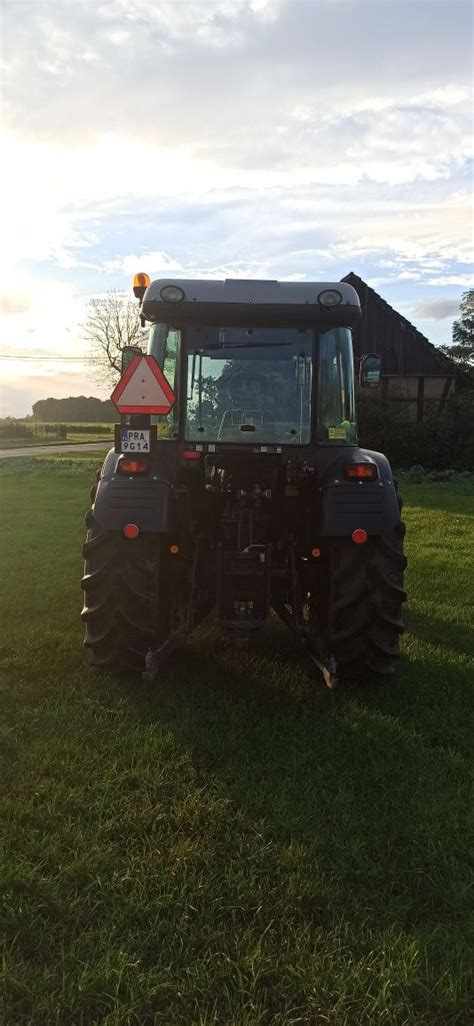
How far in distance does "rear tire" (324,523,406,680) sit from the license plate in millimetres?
1228

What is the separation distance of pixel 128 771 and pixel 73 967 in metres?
1.11

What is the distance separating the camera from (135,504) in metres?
4.14

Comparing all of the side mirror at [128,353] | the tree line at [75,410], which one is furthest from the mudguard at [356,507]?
the tree line at [75,410]

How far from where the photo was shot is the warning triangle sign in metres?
4.27

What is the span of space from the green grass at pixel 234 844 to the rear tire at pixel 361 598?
0.29 meters

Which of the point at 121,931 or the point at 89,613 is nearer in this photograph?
the point at 121,931

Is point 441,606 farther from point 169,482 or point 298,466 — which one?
point 169,482

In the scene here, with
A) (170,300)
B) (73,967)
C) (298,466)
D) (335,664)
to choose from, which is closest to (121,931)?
(73,967)

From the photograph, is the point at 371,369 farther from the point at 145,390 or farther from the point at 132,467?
the point at 132,467

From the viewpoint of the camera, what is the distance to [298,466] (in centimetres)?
444

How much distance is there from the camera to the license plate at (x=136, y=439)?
424 cm

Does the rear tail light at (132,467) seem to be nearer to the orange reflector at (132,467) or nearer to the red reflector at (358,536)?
the orange reflector at (132,467)

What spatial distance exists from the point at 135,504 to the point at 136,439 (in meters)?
0.39

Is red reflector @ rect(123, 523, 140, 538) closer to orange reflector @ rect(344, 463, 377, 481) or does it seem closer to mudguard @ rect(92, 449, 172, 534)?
mudguard @ rect(92, 449, 172, 534)
